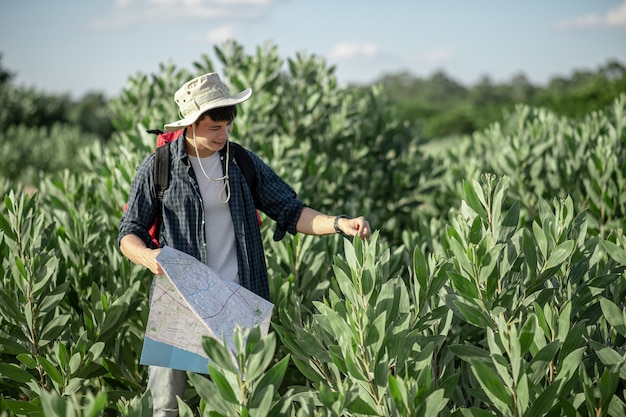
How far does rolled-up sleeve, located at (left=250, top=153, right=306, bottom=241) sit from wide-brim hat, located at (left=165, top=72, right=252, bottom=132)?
1.33 feet

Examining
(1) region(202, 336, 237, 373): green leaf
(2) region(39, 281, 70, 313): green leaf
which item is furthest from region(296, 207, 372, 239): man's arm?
(2) region(39, 281, 70, 313): green leaf

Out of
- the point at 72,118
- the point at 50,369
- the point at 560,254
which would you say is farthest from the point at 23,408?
the point at 72,118

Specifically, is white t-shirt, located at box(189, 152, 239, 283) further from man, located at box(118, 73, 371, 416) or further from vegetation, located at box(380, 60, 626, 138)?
vegetation, located at box(380, 60, 626, 138)

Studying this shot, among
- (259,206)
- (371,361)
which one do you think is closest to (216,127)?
(259,206)

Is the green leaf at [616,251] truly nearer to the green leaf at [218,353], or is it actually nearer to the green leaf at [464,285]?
the green leaf at [464,285]

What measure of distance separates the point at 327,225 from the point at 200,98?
2.50ft

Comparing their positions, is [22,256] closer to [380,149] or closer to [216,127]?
[216,127]

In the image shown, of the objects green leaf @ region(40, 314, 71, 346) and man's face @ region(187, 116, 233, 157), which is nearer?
man's face @ region(187, 116, 233, 157)

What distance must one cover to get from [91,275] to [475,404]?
2.19 metres

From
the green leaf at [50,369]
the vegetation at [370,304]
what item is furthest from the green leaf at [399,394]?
the green leaf at [50,369]

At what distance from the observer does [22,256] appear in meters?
3.05

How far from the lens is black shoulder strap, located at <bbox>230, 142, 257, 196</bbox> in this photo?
2.79 m

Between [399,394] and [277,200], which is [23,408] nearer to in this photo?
[277,200]

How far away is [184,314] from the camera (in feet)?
8.02
